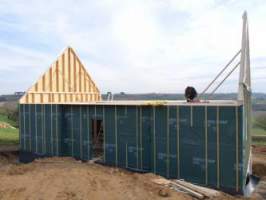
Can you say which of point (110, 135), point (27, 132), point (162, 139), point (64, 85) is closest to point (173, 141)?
point (162, 139)

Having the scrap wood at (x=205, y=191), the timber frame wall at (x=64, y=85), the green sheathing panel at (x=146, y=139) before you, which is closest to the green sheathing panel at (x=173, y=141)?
the green sheathing panel at (x=146, y=139)

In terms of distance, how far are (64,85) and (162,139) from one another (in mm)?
9867

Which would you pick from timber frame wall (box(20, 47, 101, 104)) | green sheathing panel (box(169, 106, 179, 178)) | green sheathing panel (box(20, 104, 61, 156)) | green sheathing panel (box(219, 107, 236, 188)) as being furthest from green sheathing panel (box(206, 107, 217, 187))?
timber frame wall (box(20, 47, 101, 104))

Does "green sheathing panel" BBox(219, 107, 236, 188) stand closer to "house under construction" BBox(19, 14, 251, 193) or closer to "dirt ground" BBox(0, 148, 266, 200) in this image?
"house under construction" BBox(19, 14, 251, 193)

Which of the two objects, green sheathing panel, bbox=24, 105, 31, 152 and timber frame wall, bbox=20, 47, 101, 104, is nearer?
green sheathing panel, bbox=24, 105, 31, 152

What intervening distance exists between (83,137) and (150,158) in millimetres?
3975

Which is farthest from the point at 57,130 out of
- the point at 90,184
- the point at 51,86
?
the point at 90,184

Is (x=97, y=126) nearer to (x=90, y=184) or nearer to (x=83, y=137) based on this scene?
(x=83, y=137)

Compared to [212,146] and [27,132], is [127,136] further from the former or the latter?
[27,132]

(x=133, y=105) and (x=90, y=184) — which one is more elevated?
(x=133, y=105)

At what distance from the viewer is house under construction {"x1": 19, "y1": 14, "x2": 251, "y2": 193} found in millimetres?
10281

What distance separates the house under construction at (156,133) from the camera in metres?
10.3

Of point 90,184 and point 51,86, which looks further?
point 51,86

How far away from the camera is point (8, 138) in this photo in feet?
82.8
